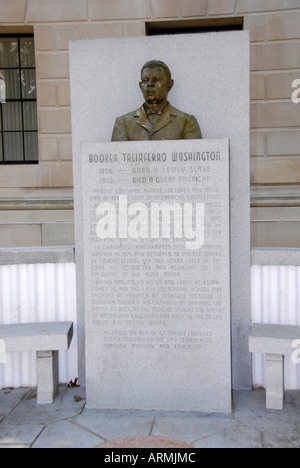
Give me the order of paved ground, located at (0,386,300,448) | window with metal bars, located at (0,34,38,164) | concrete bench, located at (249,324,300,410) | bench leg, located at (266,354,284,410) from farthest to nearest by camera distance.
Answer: window with metal bars, located at (0,34,38,164) < bench leg, located at (266,354,284,410) < concrete bench, located at (249,324,300,410) < paved ground, located at (0,386,300,448)

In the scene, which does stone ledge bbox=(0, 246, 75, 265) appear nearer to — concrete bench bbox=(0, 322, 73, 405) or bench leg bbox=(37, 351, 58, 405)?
concrete bench bbox=(0, 322, 73, 405)

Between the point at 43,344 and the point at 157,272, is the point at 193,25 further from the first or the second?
the point at 43,344

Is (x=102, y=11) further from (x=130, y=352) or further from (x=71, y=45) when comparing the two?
(x=130, y=352)

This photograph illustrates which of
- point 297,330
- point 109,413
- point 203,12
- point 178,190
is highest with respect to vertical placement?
point 203,12

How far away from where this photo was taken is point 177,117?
4012 mm

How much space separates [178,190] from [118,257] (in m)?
0.74

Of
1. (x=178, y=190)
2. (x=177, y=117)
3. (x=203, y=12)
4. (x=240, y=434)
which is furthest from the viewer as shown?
(x=203, y=12)

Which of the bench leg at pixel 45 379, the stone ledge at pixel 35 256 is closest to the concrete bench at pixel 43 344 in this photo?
the bench leg at pixel 45 379

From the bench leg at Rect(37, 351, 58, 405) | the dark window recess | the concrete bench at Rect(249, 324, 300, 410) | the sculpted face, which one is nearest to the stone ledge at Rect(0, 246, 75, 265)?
the bench leg at Rect(37, 351, 58, 405)

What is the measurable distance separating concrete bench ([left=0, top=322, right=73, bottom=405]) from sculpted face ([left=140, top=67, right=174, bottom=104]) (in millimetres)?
2128

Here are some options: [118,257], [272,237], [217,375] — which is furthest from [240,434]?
[272,237]

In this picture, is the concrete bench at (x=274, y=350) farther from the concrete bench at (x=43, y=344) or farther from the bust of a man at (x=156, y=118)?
the bust of a man at (x=156, y=118)

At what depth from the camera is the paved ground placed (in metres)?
3.29

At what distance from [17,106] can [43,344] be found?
6.70 meters
